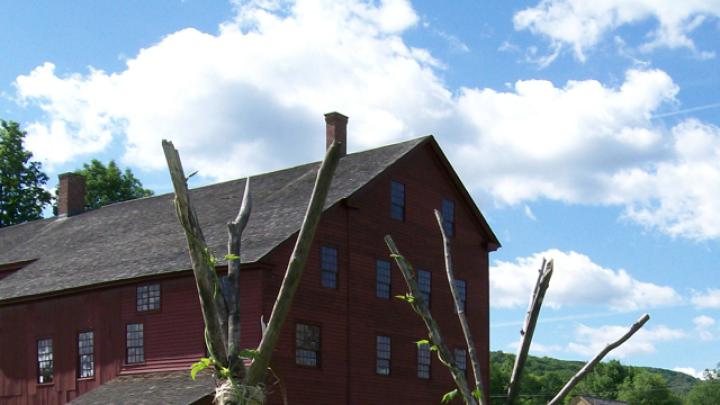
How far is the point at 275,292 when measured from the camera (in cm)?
2950

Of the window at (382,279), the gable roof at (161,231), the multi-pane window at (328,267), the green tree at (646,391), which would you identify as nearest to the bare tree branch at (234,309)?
the gable roof at (161,231)

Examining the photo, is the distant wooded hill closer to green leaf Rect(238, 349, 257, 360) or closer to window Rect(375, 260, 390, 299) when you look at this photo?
window Rect(375, 260, 390, 299)

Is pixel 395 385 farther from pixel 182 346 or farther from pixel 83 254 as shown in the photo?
pixel 83 254

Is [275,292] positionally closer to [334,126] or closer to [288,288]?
[334,126]

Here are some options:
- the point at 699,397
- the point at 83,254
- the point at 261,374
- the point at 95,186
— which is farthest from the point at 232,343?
the point at 699,397

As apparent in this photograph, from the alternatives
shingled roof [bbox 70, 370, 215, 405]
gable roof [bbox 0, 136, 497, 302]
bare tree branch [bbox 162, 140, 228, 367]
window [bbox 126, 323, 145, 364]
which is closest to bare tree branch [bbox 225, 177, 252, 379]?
bare tree branch [bbox 162, 140, 228, 367]

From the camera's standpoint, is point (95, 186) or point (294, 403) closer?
point (294, 403)

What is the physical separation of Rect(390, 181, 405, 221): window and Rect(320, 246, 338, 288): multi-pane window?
3576 mm

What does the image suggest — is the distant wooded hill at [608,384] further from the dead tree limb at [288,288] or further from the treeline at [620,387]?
the dead tree limb at [288,288]

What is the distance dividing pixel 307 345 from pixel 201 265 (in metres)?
23.9

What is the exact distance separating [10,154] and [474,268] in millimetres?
32755

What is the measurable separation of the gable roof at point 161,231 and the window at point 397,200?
91cm

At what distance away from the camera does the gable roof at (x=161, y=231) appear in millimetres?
31984

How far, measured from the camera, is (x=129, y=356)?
105 feet
